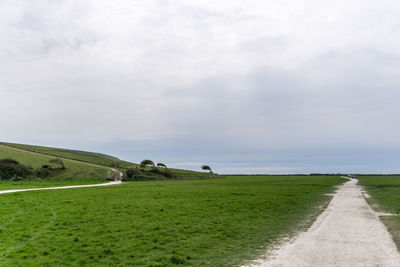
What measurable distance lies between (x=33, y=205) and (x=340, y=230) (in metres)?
24.4

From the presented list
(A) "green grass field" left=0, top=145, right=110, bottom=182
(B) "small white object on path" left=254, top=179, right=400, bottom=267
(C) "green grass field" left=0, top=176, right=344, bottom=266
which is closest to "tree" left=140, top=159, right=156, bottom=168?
(A) "green grass field" left=0, top=145, right=110, bottom=182

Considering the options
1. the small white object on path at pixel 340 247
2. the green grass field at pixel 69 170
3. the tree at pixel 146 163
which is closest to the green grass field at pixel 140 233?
the small white object on path at pixel 340 247

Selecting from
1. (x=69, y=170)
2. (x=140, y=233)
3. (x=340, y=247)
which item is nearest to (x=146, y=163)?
(x=69, y=170)

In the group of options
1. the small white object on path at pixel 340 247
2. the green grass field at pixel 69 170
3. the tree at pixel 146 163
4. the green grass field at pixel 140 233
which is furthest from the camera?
the tree at pixel 146 163

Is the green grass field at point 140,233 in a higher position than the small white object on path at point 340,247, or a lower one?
lower

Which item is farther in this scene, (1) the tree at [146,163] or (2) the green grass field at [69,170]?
(1) the tree at [146,163]

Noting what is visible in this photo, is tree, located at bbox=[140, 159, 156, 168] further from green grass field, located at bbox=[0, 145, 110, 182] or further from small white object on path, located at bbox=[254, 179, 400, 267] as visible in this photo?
small white object on path, located at bbox=[254, 179, 400, 267]

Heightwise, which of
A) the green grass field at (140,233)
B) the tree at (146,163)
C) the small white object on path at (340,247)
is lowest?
the green grass field at (140,233)

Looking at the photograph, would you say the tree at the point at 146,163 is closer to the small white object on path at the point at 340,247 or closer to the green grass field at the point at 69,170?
the green grass field at the point at 69,170

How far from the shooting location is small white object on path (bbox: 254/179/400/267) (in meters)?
10.1

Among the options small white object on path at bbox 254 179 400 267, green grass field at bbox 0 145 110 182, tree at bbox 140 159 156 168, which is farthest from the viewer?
tree at bbox 140 159 156 168

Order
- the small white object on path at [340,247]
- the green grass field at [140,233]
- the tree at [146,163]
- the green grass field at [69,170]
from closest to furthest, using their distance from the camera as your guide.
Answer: the small white object on path at [340,247] < the green grass field at [140,233] < the green grass field at [69,170] < the tree at [146,163]

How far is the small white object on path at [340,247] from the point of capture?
10097mm

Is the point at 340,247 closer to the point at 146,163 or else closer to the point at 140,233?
the point at 140,233
